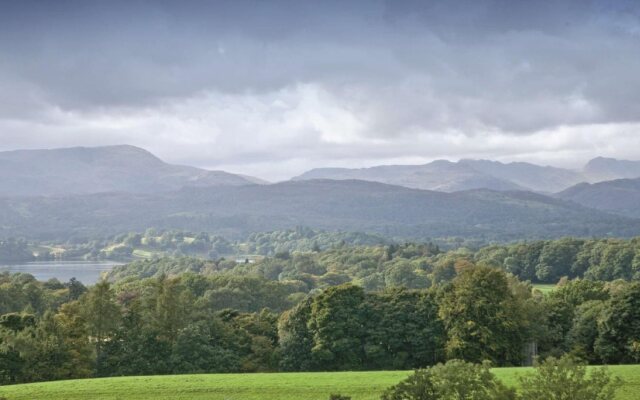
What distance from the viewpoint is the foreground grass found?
125 ft

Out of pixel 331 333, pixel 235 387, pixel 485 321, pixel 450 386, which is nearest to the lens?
pixel 450 386

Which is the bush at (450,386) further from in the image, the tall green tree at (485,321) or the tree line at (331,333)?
the tree line at (331,333)

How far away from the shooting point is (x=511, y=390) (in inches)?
1041

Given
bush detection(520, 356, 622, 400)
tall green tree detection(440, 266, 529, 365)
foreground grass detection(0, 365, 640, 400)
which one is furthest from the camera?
tall green tree detection(440, 266, 529, 365)

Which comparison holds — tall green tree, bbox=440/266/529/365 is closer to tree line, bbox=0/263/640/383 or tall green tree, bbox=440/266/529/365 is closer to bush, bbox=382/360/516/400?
tree line, bbox=0/263/640/383

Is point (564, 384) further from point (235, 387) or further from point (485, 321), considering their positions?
point (485, 321)

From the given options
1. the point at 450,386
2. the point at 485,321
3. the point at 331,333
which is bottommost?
the point at 331,333

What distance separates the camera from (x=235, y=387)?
39812 mm

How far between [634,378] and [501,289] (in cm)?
1772

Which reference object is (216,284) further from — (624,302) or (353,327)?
(624,302)

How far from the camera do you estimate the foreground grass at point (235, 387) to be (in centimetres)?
3816

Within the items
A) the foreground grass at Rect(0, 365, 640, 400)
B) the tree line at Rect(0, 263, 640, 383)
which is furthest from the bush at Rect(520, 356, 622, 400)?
the tree line at Rect(0, 263, 640, 383)

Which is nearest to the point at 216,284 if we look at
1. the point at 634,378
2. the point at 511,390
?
the point at 634,378

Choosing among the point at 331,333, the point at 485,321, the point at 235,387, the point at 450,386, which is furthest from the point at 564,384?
the point at 331,333
